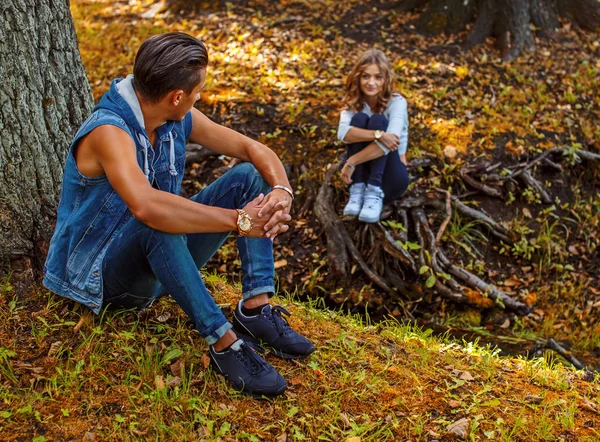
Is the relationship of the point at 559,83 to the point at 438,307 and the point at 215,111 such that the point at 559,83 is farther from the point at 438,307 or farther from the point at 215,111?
the point at 215,111

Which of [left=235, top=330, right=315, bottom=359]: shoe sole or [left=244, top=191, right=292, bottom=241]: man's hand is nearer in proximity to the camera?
[left=244, top=191, right=292, bottom=241]: man's hand

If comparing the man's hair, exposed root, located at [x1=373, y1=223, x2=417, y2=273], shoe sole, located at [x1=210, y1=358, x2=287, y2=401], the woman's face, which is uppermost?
the man's hair

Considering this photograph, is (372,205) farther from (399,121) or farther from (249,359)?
(249,359)

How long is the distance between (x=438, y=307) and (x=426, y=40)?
3790 millimetres

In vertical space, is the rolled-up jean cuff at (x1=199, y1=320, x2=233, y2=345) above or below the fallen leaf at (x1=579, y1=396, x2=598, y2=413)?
above

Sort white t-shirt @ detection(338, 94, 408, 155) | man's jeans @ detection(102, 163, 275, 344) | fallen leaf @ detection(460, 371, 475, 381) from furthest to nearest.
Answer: white t-shirt @ detection(338, 94, 408, 155)
fallen leaf @ detection(460, 371, 475, 381)
man's jeans @ detection(102, 163, 275, 344)

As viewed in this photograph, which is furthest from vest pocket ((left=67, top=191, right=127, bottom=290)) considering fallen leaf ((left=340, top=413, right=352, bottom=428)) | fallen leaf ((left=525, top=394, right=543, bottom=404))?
fallen leaf ((left=525, top=394, right=543, bottom=404))

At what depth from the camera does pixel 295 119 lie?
638cm

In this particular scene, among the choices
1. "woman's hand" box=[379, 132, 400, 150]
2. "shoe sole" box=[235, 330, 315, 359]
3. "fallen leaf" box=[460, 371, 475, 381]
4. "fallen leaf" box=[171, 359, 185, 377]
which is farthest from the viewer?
"woman's hand" box=[379, 132, 400, 150]

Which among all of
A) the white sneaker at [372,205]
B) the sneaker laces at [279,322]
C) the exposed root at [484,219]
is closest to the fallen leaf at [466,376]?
the sneaker laces at [279,322]

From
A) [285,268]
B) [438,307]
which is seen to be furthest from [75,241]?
[438,307]

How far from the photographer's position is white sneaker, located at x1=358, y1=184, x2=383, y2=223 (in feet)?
16.9

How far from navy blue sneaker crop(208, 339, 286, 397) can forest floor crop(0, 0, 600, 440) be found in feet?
0.36

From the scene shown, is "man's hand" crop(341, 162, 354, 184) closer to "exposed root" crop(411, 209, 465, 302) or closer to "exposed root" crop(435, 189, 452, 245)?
"exposed root" crop(411, 209, 465, 302)
